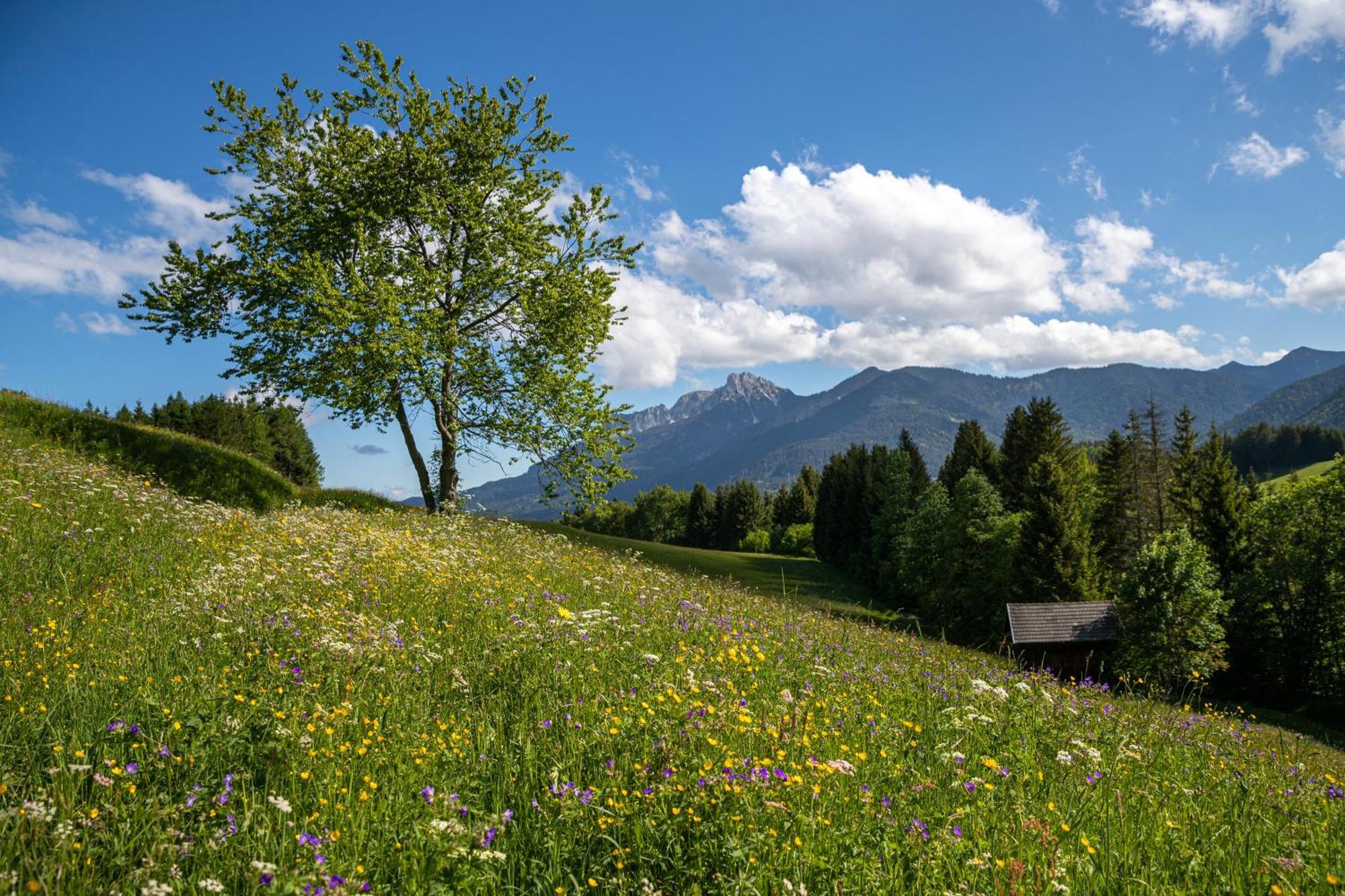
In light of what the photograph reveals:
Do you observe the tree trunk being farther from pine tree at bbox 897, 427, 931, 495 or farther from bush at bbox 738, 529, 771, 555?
bush at bbox 738, 529, 771, 555

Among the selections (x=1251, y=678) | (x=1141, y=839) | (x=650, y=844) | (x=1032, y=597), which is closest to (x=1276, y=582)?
(x=1251, y=678)

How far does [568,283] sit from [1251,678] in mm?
53259

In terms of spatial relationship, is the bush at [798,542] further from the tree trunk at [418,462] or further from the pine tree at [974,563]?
the tree trunk at [418,462]

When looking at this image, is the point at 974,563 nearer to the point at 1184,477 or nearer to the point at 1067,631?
the point at 1067,631

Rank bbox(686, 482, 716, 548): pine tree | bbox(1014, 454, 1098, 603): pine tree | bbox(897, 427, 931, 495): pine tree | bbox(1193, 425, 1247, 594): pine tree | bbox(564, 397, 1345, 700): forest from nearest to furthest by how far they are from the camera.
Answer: bbox(564, 397, 1345, 700): forest < bbox(1193, 425, 1247, 594): pine tree < bbox(1014, 454, 1098, 603): pine tree < bbox(897, 427, 931, 495): pine tree < bbox(686, 482, 716, 548): pine tree

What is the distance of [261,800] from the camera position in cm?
383

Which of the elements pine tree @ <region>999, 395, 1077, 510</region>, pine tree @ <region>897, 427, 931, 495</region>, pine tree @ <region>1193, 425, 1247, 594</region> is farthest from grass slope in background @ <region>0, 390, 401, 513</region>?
pine tree @ <region>897, 427, 931, 495</region>

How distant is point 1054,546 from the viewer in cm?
4691

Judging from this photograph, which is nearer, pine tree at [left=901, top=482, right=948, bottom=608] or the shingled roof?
the shingled roof

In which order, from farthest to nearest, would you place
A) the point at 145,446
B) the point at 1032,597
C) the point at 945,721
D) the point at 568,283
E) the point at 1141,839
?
the point at 1032,597 < the point at 568,283 < the point at 145,446 < the point at 945,721 < the point at 1141,839

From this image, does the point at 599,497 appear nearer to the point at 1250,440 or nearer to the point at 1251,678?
the point at 1251,678

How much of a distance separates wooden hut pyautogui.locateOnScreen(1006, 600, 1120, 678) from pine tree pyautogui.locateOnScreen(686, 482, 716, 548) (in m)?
87.2

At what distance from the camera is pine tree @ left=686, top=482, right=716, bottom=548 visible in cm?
12838

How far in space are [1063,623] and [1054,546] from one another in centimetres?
786
